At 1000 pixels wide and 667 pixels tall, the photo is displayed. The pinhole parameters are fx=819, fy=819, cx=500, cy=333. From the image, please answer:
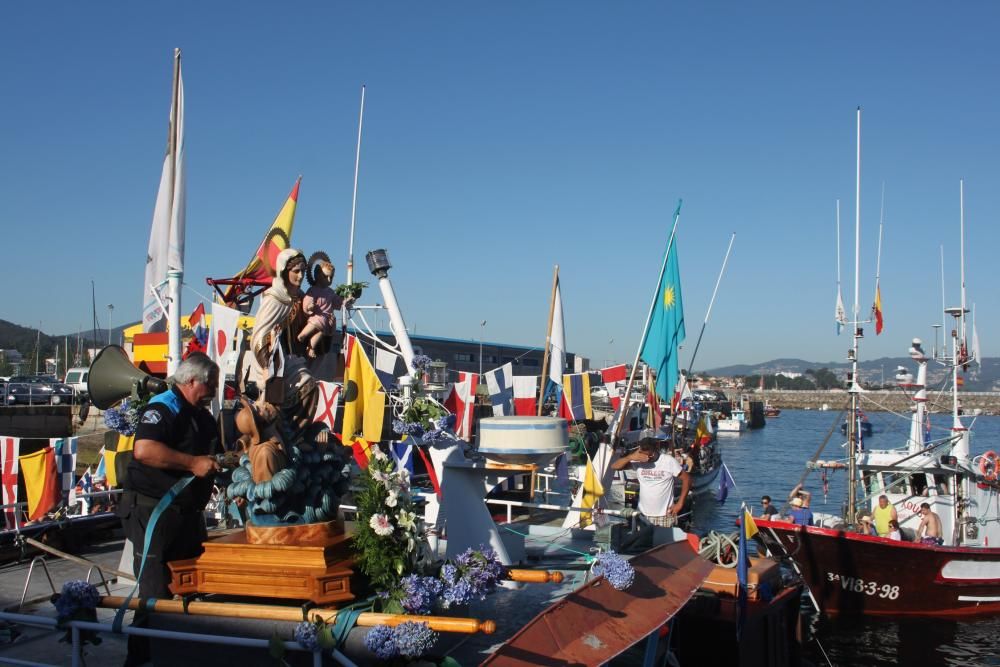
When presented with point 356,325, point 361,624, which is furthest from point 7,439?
point 361,624

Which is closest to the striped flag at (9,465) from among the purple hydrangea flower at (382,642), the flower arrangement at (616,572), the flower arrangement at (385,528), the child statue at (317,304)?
the child statue at (317,304)

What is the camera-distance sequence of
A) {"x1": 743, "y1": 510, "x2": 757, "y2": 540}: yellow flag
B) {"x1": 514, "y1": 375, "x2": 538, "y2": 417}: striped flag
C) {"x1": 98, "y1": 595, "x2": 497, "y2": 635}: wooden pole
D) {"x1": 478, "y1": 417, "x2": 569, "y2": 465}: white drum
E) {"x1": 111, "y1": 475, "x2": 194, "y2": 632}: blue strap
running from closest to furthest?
{"x1": 98, "y1": 595, "x2": 497, "y2": 635}: wooden pole < {"x1": 111, "y1": 475, "x2": 194, "y2": 632}: blue strap < {"x1": 743, "y1": 510, "x2": 757, "y2": 540}: yellow flag < {"x1": 478, "y1": 417, "x2": 569, "y2": 465}: white drum < {"x1": 514, "y1": 375, "x2": 538, "y2": 417}: striped flag

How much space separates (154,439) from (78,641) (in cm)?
151

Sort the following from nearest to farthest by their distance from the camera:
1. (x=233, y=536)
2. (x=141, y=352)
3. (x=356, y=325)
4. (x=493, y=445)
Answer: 1. (x=233, y=536)
2. (x=493, y=445)
3. (x=356, y=325)
4. (x=141, y=352)

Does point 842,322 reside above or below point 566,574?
above

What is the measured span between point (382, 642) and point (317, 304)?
3.46 meters

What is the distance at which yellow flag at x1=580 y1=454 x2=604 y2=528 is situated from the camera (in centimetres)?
1235

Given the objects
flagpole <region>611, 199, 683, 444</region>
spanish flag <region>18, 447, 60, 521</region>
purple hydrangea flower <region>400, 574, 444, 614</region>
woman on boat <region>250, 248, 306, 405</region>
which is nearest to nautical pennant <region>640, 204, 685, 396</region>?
flagpole <region>611, 199, 683, 444</region>

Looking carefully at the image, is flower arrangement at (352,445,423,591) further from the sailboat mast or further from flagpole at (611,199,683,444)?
the sailboat mast

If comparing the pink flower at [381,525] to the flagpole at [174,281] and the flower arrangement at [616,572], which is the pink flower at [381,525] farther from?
the flagpole at [174,281]

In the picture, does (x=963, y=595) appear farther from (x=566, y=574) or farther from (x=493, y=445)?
(x=493, y=445)

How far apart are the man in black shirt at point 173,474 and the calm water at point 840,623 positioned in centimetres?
1474

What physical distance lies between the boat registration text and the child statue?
15639 mm

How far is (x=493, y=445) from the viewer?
357 inches
